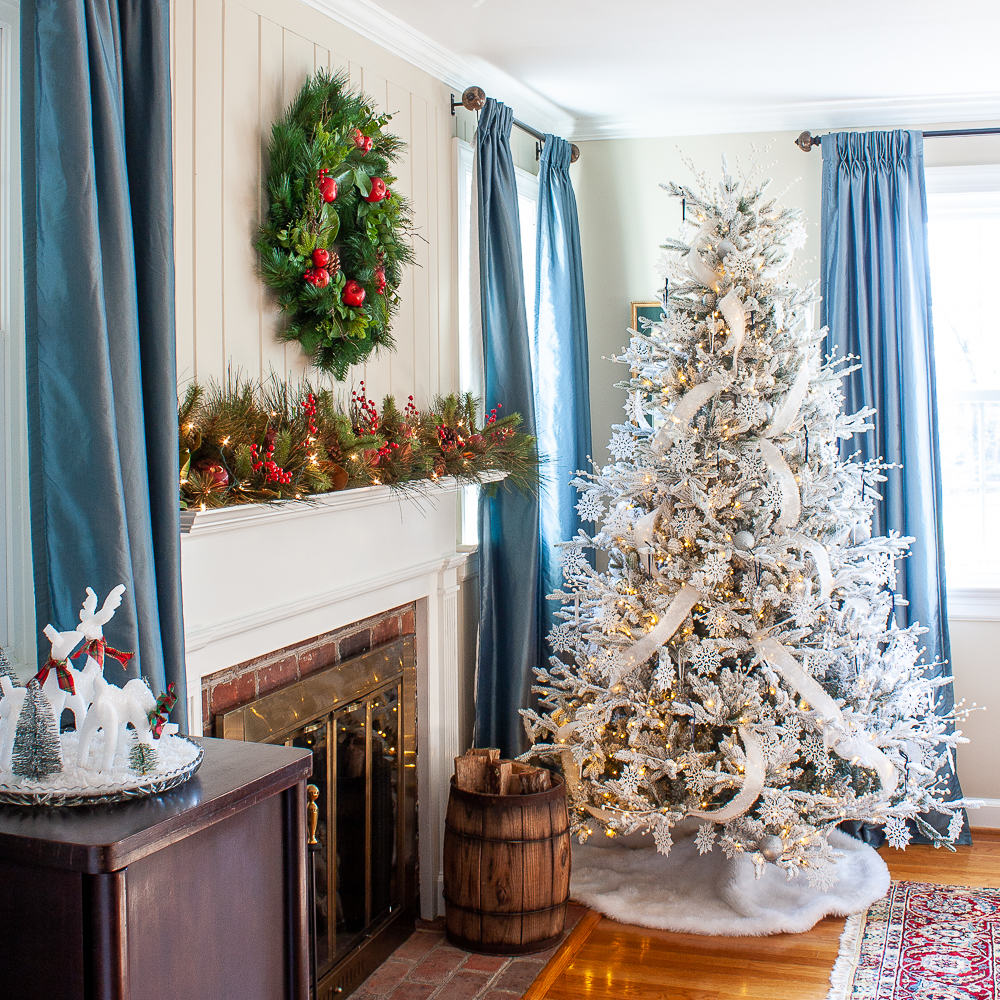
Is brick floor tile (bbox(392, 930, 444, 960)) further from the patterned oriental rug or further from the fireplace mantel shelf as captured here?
the fireplace mantel shelf

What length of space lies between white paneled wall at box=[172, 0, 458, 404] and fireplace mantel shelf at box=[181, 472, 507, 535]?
0.32 m

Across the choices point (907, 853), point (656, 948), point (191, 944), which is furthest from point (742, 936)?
point (191, 944)

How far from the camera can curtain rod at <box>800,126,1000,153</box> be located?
12.2ft

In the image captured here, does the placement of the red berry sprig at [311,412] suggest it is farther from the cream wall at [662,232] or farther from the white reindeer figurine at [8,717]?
the cream wall at [662,232]

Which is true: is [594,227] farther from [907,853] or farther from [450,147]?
[907,853]

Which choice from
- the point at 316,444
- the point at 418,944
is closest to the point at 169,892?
the point at 316,444

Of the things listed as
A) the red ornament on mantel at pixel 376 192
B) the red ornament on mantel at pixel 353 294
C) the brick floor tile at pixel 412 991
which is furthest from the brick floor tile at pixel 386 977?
the red ornament on mantel at pixel 376 192

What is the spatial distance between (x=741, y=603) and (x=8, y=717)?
222 centimetres

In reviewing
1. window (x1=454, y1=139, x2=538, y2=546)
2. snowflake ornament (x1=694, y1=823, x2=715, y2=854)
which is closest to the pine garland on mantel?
window (x1=454, y1=139, x2=538, y2=546)

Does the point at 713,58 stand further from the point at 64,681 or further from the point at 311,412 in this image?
the point at 64,681

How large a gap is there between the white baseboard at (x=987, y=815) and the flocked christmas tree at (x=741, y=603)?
2.63 feet

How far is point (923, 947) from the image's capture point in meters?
2.92

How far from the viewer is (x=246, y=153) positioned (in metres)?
2.30

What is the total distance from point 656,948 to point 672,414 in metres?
1.58
